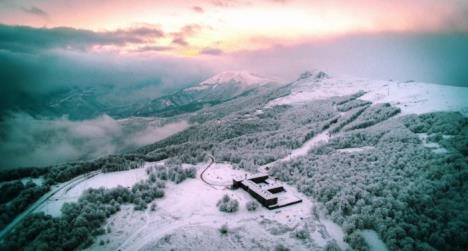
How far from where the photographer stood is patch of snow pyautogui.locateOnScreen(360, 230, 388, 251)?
4797 cm

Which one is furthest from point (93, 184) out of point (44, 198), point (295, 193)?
point (295, 193)

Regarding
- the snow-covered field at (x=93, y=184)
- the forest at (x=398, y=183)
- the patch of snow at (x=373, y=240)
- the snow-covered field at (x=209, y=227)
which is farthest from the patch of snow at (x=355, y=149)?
the snow-covered field at (x=93, y=184)

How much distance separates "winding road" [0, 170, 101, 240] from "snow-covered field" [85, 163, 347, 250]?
20.9 meters

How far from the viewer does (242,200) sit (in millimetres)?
67250

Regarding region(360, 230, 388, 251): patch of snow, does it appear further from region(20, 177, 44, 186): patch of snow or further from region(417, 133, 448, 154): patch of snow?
region(20, 177, 44, 186): patch of snow

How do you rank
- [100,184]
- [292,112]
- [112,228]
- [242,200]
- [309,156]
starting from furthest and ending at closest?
[292,112]
[309,156]
[100,184]
[242,200]
[112,228]

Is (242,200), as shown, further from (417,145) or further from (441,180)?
(417,145)

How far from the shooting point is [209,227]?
182 ft

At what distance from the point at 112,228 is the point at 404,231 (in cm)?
5664

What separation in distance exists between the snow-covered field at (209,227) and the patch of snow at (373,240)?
14.3 feet

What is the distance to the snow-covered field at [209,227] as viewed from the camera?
1974 inches

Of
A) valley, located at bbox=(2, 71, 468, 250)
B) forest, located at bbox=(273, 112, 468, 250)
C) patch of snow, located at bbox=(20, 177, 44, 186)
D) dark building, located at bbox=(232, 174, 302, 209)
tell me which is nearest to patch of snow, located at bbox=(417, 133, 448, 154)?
valley, located at bbox=(2, 71, 468, 250)

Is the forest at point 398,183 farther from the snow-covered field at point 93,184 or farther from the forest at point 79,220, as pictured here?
the snow-covered field at point 93,184

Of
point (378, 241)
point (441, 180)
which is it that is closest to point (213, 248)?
point (378, 241)
